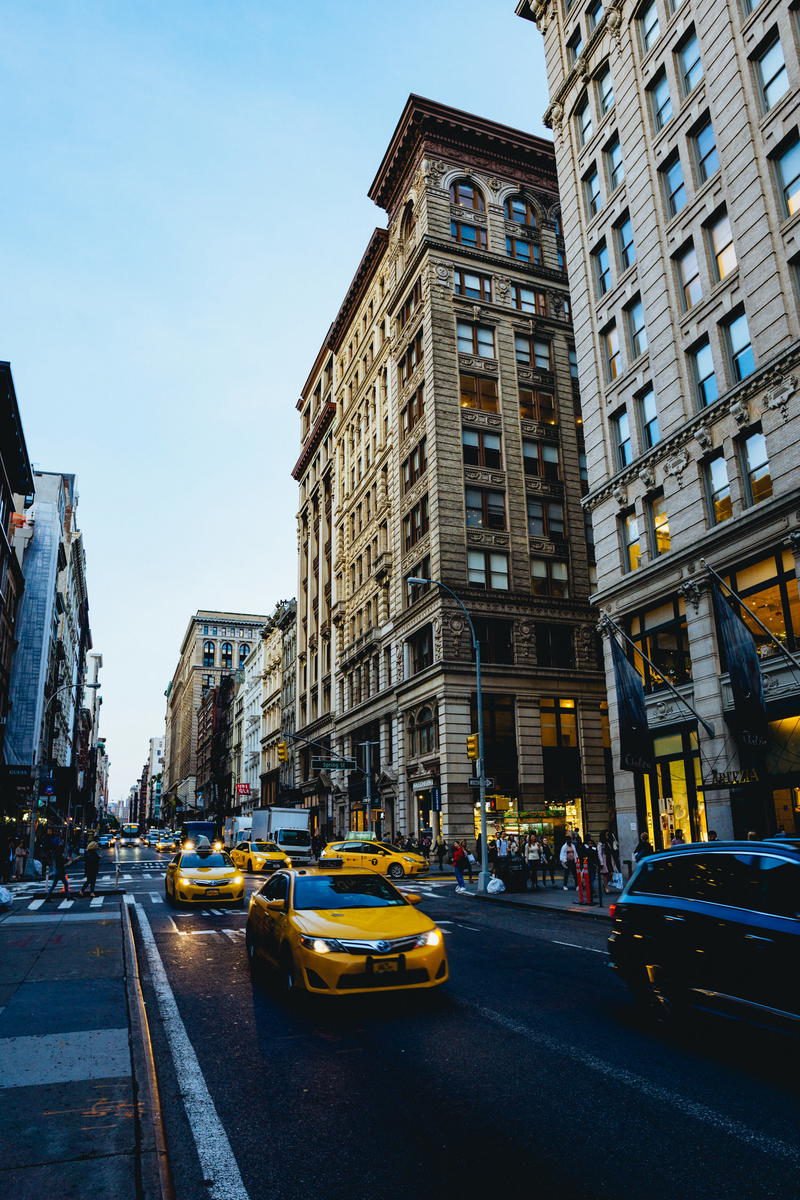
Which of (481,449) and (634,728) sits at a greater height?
(481,449)

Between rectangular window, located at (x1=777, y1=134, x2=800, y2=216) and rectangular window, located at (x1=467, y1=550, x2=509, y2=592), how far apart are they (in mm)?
24858

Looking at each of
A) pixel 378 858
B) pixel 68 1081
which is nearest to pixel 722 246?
pixel 378 858

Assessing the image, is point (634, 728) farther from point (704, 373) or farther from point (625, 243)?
point (625, 243)

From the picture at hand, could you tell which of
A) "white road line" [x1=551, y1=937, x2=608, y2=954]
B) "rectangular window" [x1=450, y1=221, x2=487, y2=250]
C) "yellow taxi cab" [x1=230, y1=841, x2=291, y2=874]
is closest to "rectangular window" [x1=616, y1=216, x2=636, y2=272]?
"rectangular window" [x1=450, y1=221, x2=487, y2=250]

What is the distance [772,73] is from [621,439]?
475 inches

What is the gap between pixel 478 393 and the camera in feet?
158

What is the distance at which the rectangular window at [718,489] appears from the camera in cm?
2438

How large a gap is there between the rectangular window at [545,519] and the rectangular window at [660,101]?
21.8 metres

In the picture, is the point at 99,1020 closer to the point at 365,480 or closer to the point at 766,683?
the point at 766,683

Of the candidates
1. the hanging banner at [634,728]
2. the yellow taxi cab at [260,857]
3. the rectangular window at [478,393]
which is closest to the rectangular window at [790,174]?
the hanging banner at [634,728]

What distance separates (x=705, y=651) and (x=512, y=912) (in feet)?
32.3

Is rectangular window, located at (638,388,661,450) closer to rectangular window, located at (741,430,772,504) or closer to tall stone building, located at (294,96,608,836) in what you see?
rectangular window, located at (741,430,772,504)

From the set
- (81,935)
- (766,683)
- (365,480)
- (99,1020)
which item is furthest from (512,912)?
(365,480)

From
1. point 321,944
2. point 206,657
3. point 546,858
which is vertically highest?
point 206,657
